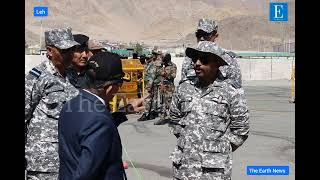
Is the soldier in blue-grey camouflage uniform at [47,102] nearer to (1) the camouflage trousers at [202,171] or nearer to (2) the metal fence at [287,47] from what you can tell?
(1) the camouflage trousers at [202,171]

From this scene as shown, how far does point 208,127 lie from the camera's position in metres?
4.27

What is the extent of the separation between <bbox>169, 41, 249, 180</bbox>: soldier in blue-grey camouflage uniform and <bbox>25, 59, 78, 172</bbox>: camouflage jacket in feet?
3.09

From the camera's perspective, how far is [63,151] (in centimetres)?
312

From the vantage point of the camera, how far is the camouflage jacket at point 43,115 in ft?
14.5

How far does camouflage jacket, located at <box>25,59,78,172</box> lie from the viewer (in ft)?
14.5

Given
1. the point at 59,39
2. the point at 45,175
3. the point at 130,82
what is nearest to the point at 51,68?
the point at 59,39

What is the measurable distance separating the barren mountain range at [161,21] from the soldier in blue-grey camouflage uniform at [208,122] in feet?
309

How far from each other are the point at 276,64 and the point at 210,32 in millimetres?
33242

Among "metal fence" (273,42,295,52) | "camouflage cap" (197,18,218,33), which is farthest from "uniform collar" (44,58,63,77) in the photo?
"metal fence" (273,42,295,52)

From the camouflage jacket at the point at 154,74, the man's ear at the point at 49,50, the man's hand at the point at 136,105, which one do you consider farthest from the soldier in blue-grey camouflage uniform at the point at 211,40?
the camouflage jacket at the point at 154,74

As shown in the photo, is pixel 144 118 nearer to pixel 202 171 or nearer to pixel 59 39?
pixel 59 39

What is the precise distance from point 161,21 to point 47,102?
13451 cm
